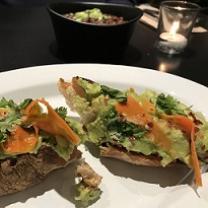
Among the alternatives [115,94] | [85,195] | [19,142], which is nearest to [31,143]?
[19,142]

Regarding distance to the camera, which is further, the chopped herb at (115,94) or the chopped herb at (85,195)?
the chopped herb at (115,94)

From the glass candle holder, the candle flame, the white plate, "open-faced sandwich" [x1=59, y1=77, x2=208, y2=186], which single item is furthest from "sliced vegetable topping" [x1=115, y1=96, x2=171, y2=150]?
the candle flame

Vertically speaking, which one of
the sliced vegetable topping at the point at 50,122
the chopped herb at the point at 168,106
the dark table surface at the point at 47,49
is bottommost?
the dark table surface at the point at 47,49

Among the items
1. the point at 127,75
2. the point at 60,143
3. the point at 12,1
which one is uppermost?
the point at 60,143

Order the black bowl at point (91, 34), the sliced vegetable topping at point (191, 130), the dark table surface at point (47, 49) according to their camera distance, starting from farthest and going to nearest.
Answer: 1. the dark table surface at point (47, 49)
2. the black bowl at point (91, 34)
3. the sliced vegetable topping at point (191, 130)

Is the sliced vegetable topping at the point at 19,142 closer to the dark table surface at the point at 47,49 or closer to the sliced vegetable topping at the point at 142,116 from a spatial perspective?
the sliced vegetable topping at the point at 142,116

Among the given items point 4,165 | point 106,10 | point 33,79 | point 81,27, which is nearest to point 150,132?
point 4,165

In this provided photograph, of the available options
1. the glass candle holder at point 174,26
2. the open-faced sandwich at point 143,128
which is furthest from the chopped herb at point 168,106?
the glass candle holder at point 174,26

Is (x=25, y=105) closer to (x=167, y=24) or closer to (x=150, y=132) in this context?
(x=150, y=132)
